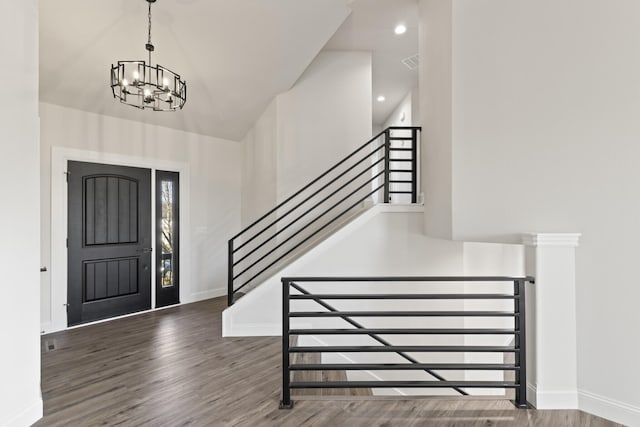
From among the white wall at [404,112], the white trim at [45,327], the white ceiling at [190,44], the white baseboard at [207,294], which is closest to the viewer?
the white ceiling at [190,44]

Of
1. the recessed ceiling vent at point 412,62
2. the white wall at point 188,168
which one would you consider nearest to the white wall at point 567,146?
the recessed ceiling vent at point 412,62

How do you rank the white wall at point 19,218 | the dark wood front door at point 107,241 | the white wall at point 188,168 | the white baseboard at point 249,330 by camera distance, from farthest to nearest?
the dark wood front door at point 107,241, the white wall at point 188,168, the white baseboard at point 249,330, the white wall at point 19,218

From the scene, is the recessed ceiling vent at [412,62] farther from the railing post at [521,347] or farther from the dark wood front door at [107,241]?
the dark wood front door at [107,241]

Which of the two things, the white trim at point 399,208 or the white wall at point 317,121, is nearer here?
the white trim at point 399,208

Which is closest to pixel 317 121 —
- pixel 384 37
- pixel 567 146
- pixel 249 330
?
pixel 384 37

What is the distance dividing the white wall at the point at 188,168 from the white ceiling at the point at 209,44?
7.6 inches

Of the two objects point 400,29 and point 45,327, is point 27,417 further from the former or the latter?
point 400,29

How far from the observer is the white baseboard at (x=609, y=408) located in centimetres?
203

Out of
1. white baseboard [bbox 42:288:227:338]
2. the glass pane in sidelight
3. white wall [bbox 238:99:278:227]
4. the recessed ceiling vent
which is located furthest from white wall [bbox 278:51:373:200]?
white baseboard [bbox 42:288:227:338]

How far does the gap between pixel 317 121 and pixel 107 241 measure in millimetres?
3443

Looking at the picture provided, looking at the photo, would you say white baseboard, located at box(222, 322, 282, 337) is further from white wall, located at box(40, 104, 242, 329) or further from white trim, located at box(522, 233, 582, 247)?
white trim, located at box(522, 233, 582, 247)

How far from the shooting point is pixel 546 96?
7.78 feet

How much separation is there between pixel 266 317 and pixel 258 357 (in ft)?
2.01

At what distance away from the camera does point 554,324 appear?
218 centimetres
